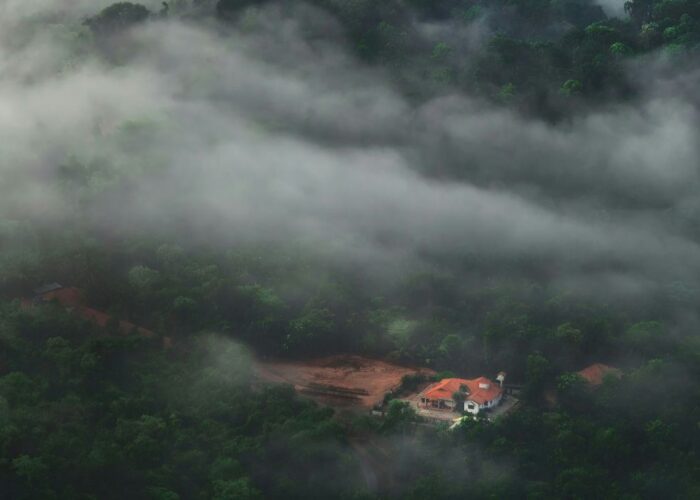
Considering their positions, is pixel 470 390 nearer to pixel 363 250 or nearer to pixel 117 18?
pixel 363 250

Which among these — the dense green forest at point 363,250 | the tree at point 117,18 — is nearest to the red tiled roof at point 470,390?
the dense green forest at point 363,250

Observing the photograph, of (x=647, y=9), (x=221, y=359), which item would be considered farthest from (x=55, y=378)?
(x=647, y=9)

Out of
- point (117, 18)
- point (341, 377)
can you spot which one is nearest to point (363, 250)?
point (341, 377)

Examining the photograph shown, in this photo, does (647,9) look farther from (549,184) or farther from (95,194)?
(95,194)

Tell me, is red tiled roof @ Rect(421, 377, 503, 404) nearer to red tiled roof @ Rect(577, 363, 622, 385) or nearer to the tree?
red tiled roof @ Rect(577, 363, 622, 385)

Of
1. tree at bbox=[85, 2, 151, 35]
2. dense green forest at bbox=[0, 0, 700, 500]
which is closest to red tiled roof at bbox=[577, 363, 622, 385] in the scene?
dense green forest at bbox=[0, 0, 700, 500]

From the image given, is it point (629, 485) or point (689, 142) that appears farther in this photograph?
point (689, 142)
